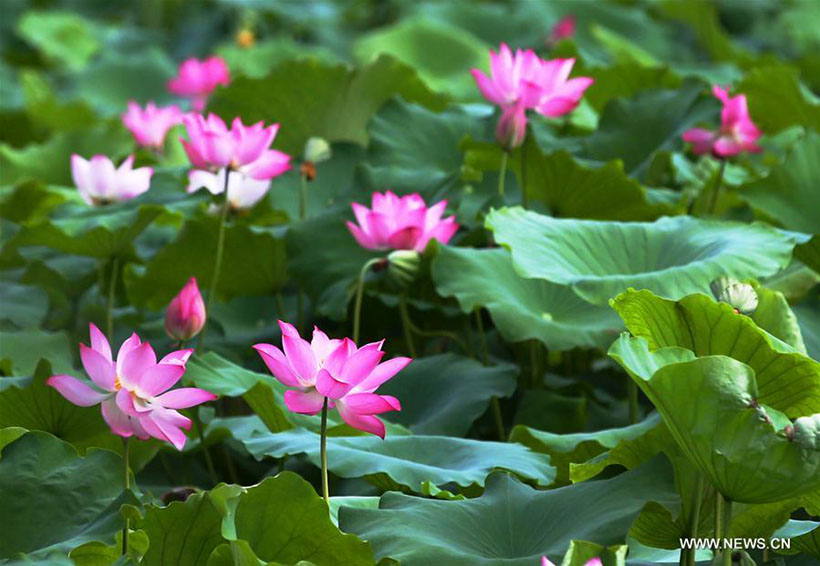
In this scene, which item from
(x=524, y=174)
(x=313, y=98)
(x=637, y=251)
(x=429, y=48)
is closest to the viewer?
(x=637, y=251)

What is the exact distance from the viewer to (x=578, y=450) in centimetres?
118

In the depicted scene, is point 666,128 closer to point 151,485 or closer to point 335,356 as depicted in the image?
point 151,485

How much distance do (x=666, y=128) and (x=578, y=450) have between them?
31.2 inches

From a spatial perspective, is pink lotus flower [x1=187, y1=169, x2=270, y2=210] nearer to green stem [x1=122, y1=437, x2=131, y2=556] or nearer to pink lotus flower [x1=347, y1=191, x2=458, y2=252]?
pink lotus flower [x1=347, y1=191, x2=458, y2=252]

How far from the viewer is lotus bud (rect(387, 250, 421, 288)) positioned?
142 cm

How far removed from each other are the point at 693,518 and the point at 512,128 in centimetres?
70

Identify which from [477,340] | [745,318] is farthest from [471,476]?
[477,340]

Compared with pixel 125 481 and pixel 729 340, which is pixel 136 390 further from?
pixel 729 340

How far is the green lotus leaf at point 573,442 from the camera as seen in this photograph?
1132mm

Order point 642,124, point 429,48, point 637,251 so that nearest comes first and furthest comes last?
point 637,251 → point 642,124 → point 429,48

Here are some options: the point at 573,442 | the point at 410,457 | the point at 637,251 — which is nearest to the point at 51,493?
the point at 410,457

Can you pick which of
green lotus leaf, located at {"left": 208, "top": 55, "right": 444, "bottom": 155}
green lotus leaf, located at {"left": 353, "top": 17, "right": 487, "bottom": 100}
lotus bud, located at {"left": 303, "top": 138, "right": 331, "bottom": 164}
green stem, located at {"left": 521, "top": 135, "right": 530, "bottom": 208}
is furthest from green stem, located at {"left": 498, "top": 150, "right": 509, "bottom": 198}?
green lotus leaf, located at {"left": 353, "top": 17, "right": 487, "bottom": 100}

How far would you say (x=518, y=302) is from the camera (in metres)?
1.42

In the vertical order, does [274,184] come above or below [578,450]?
below
